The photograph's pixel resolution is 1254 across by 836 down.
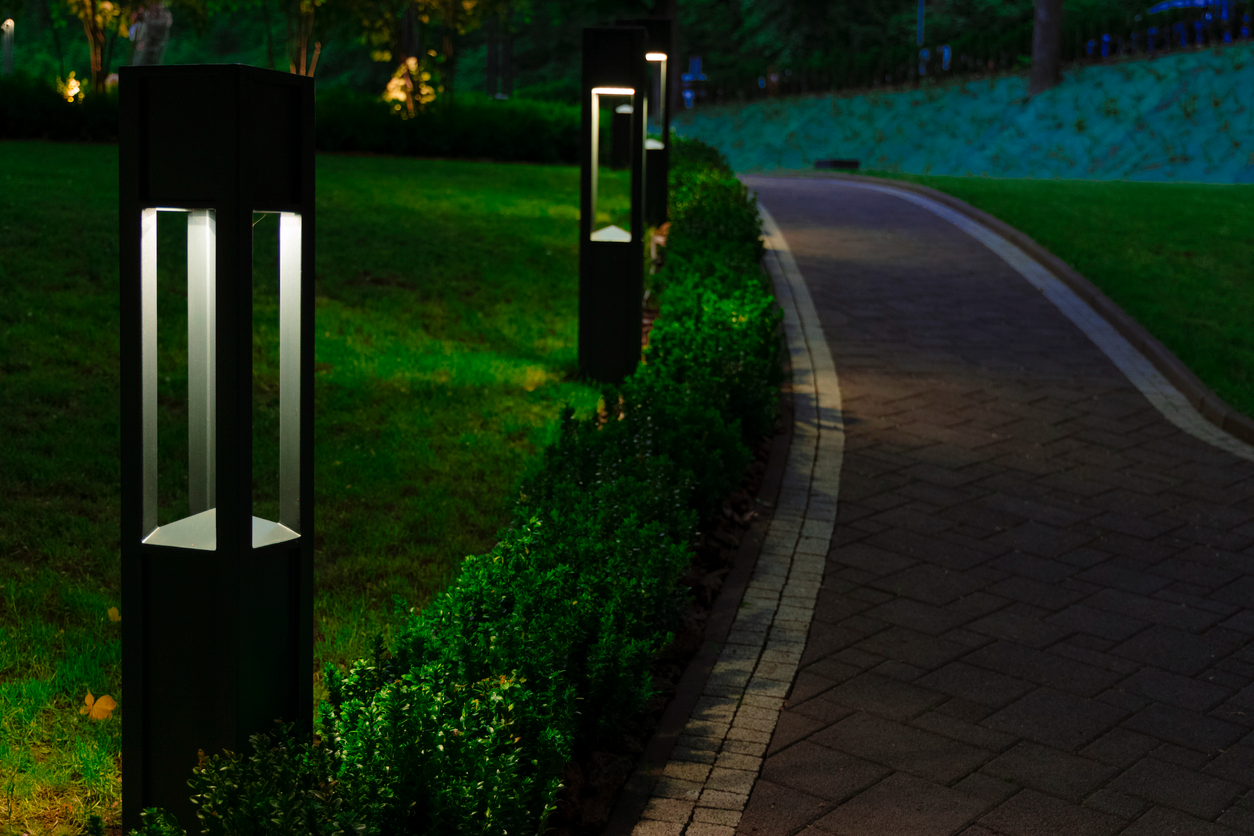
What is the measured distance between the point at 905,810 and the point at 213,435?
237 cm

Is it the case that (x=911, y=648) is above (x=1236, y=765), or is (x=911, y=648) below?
above

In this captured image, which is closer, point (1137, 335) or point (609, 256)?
point (609, 256)

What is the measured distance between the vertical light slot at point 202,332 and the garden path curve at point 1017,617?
1765mm

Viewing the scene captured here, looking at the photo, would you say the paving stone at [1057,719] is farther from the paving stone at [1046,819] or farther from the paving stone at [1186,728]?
the paving stone at [1046,819]

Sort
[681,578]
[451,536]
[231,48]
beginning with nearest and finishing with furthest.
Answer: [681,578] < [451,536] < [231,48]

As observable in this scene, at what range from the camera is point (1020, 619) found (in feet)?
17.6

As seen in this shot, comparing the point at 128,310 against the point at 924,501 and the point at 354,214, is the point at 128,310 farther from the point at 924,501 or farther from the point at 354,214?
the point at 354,214

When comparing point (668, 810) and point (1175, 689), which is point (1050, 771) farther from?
point (668, 810)

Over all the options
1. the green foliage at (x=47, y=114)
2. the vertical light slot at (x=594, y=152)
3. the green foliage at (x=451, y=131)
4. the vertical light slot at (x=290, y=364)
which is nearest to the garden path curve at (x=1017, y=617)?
the vertical light slot at (x=290, y=364)

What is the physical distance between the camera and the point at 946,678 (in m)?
4.78

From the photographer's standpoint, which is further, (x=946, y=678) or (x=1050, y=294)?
(x=1050, y=294)

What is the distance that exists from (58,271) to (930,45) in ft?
129

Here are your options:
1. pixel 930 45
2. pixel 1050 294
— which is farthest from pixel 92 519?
pixel 930 45

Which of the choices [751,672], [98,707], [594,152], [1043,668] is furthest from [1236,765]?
[594,152]
